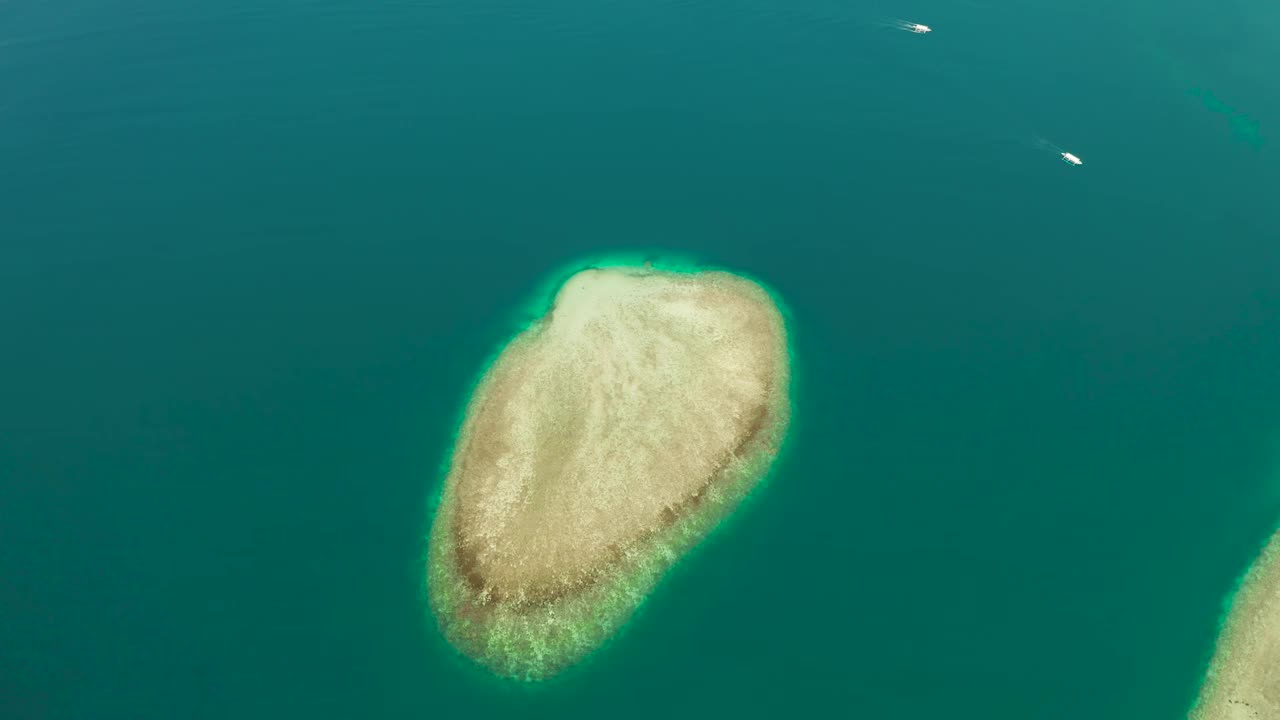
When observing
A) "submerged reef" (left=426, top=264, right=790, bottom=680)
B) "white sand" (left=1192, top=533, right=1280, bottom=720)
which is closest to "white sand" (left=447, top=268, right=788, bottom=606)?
"submerged reef" (left=426, top=264, right=790, bottom=680)

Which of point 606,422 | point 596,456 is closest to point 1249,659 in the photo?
point 596,456

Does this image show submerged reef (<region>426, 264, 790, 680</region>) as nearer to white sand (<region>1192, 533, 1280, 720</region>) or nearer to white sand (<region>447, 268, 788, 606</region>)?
white sand (<region>447, 268, 788, 606</region>)

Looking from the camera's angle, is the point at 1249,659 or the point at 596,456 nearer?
the point at 1249,659

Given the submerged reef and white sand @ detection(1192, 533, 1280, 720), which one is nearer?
white sand @ detection(1192, 533, 1280, 720)

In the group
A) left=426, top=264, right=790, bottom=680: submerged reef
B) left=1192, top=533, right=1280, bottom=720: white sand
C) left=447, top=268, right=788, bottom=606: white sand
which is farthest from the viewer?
left=447, top=268, right=788, bottom=606: white sand

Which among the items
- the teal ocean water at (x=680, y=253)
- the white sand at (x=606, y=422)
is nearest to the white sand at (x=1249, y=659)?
the teal ocean water at (x=680, y=253)

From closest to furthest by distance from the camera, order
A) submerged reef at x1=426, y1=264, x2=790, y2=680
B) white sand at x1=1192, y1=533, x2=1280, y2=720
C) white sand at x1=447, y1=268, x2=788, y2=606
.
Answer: white sand at x1=1192, y1=533, x2=1280, y2=720
submerged reef at x1=426, y1=264, x2=790, y2=680
white sand at x1=447, y1=268, x2=788, y2=606

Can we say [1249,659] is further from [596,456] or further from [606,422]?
[606,422]

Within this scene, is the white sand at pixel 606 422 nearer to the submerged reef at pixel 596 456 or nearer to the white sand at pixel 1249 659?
the submerged reef at pixel 596 456

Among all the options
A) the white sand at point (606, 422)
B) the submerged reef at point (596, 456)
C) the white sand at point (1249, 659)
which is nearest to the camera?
the white sand at point (1249, 659)
